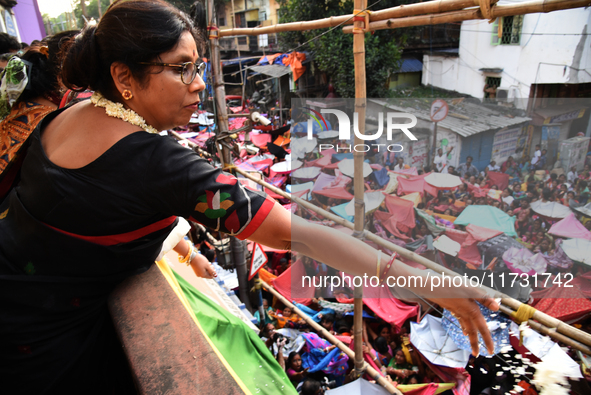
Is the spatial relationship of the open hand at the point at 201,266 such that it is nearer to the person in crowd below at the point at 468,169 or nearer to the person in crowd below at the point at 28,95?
the person in crowd below at the point at 28,95

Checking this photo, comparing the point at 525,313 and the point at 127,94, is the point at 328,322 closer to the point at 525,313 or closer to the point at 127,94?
the point at 525,313

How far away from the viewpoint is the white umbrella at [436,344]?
15.0ft

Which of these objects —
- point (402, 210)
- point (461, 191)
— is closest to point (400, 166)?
point (402, 210)

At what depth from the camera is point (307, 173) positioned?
9.88m

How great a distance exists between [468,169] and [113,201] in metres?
7.78

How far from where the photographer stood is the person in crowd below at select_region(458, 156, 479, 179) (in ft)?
24.3

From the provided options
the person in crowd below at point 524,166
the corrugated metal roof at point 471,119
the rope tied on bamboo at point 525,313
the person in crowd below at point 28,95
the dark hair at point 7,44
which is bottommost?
the person in crowd below at point 524,166

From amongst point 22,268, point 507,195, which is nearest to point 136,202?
point 22,268

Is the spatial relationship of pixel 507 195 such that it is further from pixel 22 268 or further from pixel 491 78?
pixel 22 268

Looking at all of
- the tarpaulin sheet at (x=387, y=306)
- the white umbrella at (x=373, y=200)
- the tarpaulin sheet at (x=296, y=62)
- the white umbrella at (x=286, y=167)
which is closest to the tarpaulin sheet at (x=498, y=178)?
the white umbrella at (x=373, y=200)

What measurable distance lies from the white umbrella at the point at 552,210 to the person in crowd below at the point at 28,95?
25.5 ft

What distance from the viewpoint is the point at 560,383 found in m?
1.64

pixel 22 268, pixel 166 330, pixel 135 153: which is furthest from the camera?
pixel 166 330

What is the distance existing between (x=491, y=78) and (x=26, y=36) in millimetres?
15060
